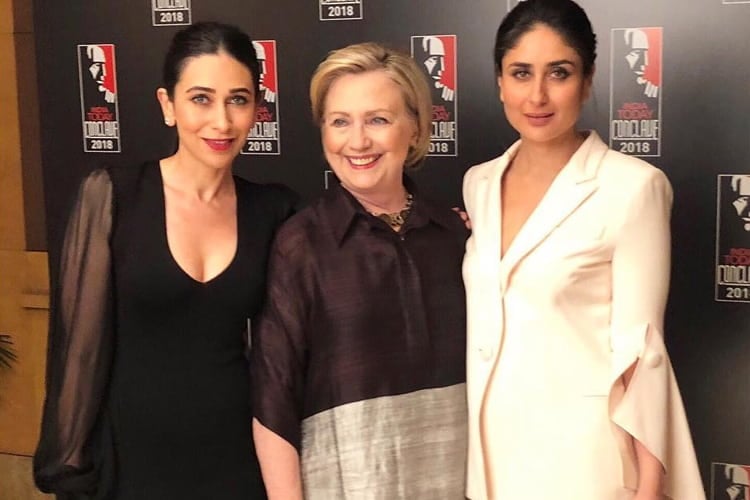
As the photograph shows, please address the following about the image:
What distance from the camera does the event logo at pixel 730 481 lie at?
2.49 m

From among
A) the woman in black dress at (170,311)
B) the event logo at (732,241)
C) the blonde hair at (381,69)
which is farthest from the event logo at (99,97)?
the event logo at (732,241)

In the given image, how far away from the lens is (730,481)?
251cm

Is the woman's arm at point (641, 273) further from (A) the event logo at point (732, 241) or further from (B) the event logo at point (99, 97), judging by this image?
(B) the event logo at point (99, 97)

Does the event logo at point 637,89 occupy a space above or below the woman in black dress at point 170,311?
above

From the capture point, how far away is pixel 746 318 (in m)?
2.42

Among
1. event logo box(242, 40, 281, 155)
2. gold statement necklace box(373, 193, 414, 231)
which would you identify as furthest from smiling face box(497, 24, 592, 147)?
event logo box(242, 40, 281, 155)

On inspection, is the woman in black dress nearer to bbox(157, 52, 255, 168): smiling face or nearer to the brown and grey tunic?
bbox(157, 52, 255, 168): smiling face

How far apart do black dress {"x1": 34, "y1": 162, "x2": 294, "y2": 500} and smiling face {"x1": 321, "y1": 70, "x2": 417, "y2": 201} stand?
0.72ft

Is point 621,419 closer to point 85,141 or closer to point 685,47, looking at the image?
point 685,47

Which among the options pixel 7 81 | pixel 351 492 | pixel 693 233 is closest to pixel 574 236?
pixel 351 492

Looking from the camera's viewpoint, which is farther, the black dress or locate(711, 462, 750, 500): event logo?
locate(711, 462, 750, 500): event logo

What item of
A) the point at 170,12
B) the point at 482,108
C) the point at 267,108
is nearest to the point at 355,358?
the point at 482,108

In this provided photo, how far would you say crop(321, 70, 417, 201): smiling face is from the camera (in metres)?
1.74

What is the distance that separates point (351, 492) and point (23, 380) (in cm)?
192
